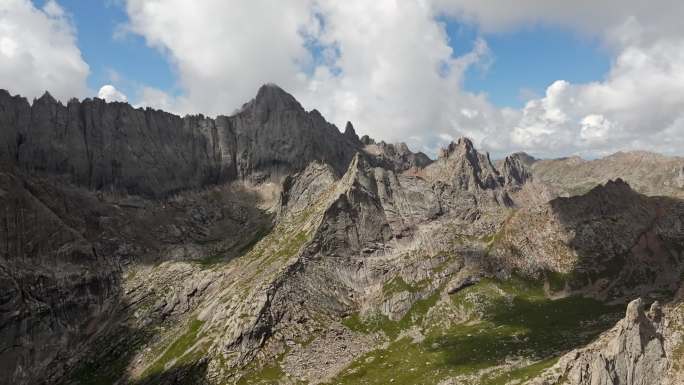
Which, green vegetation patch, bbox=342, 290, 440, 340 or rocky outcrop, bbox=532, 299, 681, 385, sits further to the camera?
green vegetation patch, bbox=342, 290, 440, 340

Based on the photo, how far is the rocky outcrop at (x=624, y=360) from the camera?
7912 cm

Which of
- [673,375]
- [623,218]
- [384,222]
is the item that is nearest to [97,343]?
[384,222]

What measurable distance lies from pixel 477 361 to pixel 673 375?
37.5m

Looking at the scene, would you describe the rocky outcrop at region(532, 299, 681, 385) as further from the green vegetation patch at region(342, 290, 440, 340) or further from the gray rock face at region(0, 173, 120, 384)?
the gray rock face at region(0, 173, 120, 384)

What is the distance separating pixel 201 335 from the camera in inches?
5507

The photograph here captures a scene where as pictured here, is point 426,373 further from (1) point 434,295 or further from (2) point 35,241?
(2) point 35,241

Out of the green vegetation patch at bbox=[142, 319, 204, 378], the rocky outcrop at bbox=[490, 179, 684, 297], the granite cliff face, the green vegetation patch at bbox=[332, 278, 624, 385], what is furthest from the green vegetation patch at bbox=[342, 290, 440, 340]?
the green vegetation patch at bbox=[142, 319, 204, 378]

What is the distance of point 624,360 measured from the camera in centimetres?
8044

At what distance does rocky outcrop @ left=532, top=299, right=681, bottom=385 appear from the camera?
79125 mm

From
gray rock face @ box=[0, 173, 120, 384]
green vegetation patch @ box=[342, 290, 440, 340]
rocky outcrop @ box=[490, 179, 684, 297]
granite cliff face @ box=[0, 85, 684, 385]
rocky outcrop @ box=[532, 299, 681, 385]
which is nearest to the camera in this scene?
rocky outcrop @ box=[532, 299, 681, 385]

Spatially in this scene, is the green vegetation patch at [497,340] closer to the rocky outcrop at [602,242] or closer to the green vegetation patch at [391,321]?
the green vegetation patch at [391,321]

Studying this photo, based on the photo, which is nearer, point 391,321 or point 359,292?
point 391,321

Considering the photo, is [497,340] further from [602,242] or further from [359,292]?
[602,242]

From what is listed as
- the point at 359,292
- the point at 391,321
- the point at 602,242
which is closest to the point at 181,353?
the point at 359,292
